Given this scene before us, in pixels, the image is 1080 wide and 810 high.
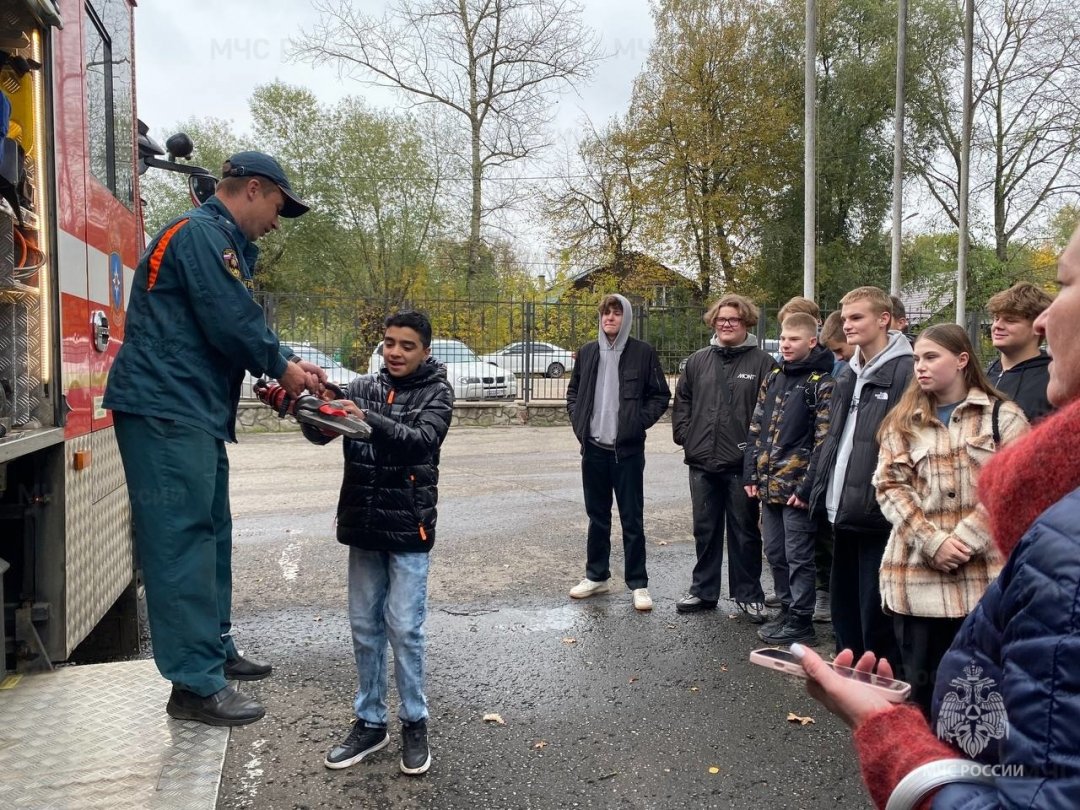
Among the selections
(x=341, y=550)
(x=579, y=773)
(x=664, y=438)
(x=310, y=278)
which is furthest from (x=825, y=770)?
(x=310, y=278)

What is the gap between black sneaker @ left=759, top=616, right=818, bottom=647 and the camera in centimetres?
486

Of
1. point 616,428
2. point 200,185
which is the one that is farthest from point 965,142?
point 200,185

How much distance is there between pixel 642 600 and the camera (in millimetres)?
5402

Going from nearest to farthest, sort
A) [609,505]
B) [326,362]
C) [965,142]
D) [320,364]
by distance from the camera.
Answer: [609,505] → [326,362] → [320,364] → [965,142]

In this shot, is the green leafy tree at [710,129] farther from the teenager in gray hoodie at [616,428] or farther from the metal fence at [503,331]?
the teenager in gray hoodie at [616,428]

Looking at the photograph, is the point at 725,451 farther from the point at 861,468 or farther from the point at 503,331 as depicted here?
the point at 503,331

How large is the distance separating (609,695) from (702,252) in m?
25.0

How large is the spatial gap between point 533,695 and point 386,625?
1068mm

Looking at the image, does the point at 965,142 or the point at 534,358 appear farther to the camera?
the point at 965,142

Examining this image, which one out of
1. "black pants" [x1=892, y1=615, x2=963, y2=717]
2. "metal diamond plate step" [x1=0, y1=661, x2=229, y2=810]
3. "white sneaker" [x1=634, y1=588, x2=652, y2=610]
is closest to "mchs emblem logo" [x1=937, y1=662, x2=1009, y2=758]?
"metal diamond plate step" [x1=0, y1=661, x2=229, y2=810]

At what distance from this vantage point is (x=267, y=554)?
260 inches

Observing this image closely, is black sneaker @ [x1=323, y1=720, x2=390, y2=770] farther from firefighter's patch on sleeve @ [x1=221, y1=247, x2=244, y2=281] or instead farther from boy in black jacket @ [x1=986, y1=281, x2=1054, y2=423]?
boy in black jacket @ [x1=986, y1=281, x2=1054, y2=423]

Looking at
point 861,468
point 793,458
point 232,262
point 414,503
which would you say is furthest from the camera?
point 793,458

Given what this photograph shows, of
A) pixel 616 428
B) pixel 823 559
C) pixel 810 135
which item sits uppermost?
pixel 810 135
